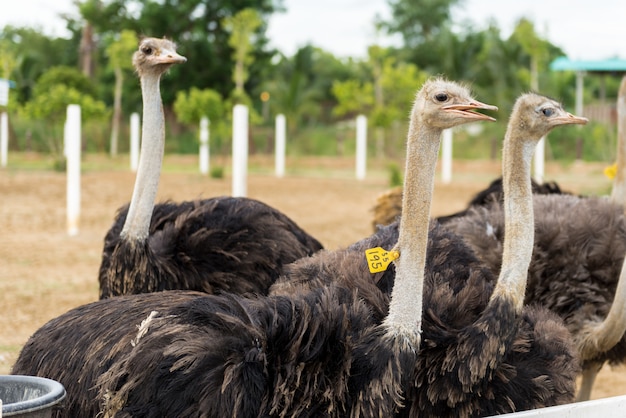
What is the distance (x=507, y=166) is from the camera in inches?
132

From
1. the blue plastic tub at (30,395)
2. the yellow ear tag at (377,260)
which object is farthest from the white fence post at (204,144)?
the blue plastic tub at (30,395)

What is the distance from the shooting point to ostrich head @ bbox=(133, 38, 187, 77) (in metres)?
4.63

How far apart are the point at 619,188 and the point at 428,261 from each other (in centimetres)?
245

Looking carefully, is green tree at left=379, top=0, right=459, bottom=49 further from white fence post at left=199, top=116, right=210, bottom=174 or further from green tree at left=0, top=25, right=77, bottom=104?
white fence post at left=199, top=116, right=210, bottom=174

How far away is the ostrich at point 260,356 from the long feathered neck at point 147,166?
50.3 inches

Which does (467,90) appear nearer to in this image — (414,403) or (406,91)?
(414,403)

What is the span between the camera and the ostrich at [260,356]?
270cm

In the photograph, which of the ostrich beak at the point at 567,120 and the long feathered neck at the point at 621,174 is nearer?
the ostrich beak at the point at 567,120

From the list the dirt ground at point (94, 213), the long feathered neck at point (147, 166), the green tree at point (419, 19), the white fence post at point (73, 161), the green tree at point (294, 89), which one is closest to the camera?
the long feathered neck at point (147, 166)

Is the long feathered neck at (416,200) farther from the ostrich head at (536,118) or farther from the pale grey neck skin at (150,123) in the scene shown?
the pale grey neck skin at (150,123)

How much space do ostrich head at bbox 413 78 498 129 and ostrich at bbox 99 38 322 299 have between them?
4.91 feet

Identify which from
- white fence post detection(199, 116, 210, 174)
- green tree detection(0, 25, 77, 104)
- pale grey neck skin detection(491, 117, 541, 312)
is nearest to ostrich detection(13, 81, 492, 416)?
pale grey neck skin detection(491, 117, 541, 312)

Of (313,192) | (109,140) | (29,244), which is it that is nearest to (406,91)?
(313,192)

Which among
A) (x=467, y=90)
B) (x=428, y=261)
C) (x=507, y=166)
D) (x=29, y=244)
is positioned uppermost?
(x=467, y=90)
